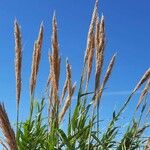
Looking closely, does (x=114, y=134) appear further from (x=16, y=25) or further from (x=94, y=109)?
(x=16, y=25)

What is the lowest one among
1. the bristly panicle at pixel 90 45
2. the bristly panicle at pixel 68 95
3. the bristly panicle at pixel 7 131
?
the bristly panicle at pixel 7 131

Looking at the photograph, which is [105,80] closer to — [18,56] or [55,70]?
[55,70]

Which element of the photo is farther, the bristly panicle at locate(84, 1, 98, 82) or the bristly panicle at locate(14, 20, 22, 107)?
the bristly panicle at locate(84, 1, 98, 82)

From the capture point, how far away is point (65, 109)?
11.7ft

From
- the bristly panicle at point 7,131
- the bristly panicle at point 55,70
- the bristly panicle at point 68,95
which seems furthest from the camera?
the bristly panicle at point 68,95

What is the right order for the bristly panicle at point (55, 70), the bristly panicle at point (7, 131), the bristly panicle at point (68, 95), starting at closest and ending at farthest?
the bristly panicle at point (7, 131), the bristly panicle at point (55, 70), the bristly panicle at point (68, 95)

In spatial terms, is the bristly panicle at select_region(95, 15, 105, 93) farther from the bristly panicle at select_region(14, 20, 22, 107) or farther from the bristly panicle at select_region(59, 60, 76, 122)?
the bristly panicle at select_region(14, 20, 22, 107)

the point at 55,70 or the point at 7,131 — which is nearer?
the point at 7,131

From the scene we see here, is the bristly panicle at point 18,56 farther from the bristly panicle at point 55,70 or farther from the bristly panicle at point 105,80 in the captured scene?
the bristly panicle at point 105,80

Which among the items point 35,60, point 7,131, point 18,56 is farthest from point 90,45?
point 7,131

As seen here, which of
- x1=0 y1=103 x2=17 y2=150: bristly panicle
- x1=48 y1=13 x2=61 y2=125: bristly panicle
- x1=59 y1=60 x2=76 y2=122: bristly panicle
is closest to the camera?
x1=0 y1=103 x2=17 y2=150: bristly panicle

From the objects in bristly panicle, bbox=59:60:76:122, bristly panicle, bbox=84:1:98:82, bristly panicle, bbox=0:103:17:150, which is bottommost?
bristly panicle, bbox=0:103:17:150

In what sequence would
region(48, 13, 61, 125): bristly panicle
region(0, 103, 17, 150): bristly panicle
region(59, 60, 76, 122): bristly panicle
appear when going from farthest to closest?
region(59, 60, 76, 122): bristly panicle < region(48, 13, 61, 125): bristly panicle < region(0, 103, 17, 150): bristly panicle

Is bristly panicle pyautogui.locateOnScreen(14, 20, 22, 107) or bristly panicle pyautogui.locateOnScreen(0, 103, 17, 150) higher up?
bristly panicle pyautogui.locateOnScreen(14, 20, 22, 107)
